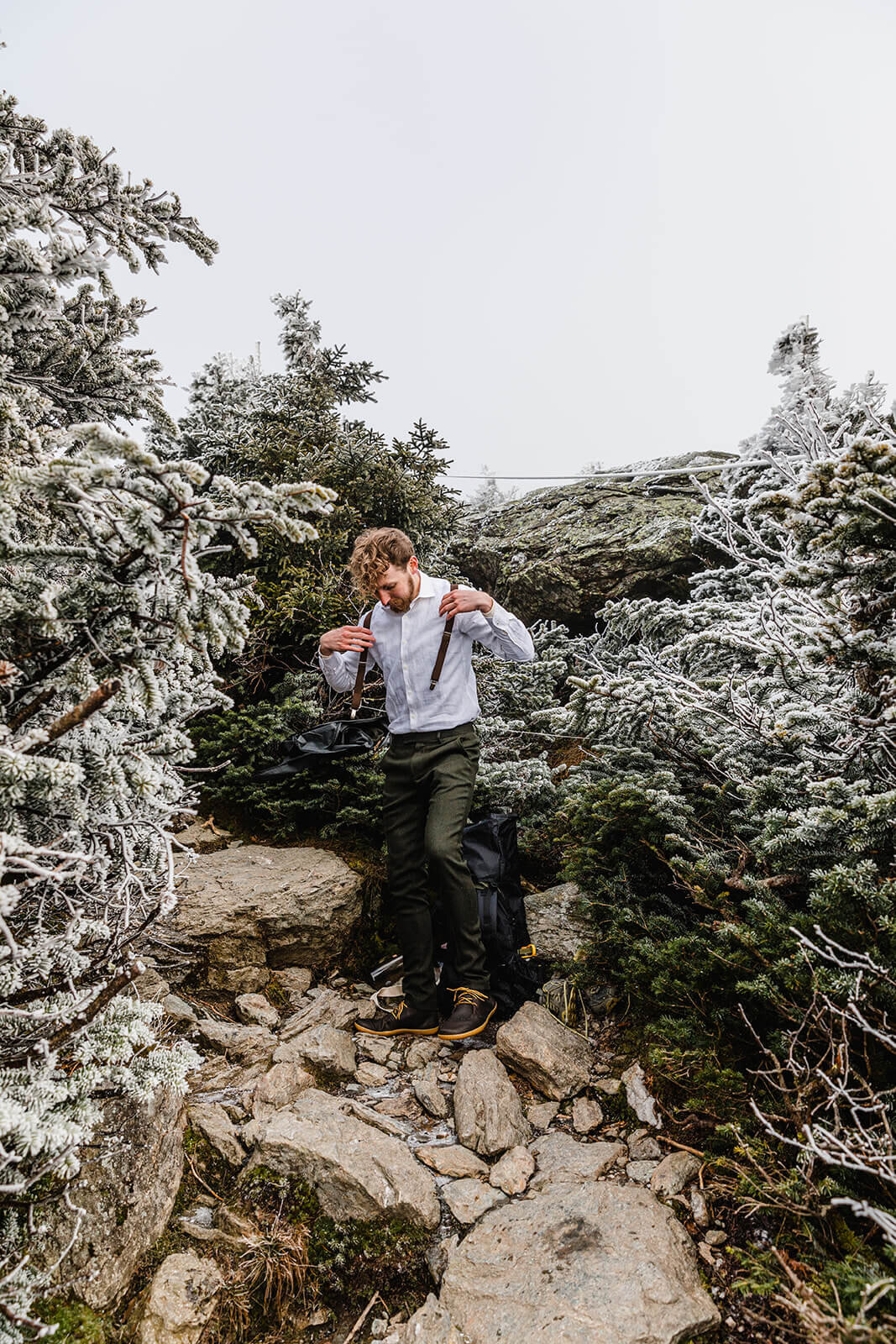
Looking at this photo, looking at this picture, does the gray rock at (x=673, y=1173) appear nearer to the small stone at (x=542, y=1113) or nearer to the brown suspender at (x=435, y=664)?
the small stone at (x=542, y=1113)

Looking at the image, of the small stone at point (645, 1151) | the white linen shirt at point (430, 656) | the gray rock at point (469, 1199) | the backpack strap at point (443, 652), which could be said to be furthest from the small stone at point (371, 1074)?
the backpack strap at point (443, 652)

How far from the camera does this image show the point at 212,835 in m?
4.81

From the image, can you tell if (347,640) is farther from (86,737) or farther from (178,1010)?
(178,1010)

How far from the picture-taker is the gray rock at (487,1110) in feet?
9.15

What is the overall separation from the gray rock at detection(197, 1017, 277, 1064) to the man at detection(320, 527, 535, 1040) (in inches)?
20.2

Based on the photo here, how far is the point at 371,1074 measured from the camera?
329cm

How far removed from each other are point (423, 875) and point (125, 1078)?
2.01 metres

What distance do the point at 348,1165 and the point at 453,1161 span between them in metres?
0.46

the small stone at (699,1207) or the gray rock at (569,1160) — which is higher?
the small stone at (699,1207)

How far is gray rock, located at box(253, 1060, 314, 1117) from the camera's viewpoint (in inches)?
116

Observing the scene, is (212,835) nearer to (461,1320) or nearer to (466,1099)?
(466,1099)

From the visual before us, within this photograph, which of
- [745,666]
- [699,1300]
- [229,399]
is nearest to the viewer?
[699,1300]

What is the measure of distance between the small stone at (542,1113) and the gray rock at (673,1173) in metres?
0.57

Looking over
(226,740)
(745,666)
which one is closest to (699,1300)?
(745,666)
